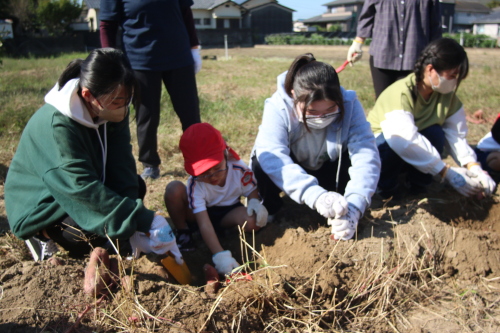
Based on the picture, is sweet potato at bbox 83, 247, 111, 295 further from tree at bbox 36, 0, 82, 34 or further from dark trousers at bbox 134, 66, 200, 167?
tree at bbox 36, 0, 82, 34

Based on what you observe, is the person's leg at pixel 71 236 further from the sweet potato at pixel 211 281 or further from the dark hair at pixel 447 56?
the dark hair at pixel 447 56

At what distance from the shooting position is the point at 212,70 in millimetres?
11344

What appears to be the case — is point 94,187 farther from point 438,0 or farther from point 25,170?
point 438,0

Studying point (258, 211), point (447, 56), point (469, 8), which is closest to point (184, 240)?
point (258, 211)

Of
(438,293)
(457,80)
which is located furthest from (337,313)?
(457,80)

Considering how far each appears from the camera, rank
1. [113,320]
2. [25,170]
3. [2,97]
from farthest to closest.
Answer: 1. [2,97]
2. [25,170]
3. [113,320]

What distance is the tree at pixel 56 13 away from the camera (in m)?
29.4

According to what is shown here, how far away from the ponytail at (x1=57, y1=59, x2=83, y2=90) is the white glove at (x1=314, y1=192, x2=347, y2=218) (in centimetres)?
130

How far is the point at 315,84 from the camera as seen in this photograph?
2184 millimetres

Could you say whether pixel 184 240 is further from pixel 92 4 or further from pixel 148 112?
pixel 92 4

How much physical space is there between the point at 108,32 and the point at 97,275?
1987mm

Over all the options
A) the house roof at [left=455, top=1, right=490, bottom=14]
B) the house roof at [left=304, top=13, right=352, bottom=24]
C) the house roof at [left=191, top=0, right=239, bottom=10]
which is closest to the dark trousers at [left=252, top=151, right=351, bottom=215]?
the house roof at [left=191, top=0, right=239, bottom=10]

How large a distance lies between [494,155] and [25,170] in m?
3.13

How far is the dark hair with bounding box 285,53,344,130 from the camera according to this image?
2180 mm
